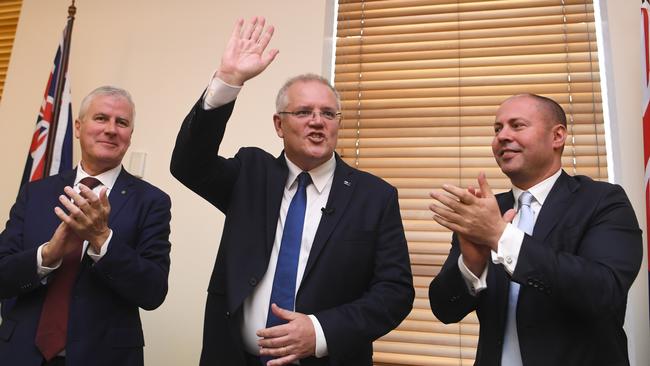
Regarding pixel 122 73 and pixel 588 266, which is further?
pixel 122 73

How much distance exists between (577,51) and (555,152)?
3.94ft

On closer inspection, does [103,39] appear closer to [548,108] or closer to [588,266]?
[548,108]

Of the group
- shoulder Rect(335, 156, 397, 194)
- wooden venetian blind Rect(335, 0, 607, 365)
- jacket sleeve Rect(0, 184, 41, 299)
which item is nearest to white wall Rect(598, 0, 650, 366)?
wooden venetian blind Rect(335, 0, 607, 365)

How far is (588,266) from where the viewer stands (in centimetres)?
126

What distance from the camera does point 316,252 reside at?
148 centimetres

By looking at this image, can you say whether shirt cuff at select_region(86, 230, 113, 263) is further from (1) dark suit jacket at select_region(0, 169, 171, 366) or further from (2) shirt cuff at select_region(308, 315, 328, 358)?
(2) shirt cuff at select_region(308, 315, 328, 358)

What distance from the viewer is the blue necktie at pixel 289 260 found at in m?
1.46

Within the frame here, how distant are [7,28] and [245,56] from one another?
265cm

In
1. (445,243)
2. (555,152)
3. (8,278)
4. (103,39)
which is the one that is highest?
(103,39)

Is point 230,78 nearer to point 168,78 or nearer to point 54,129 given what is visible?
point 168,78

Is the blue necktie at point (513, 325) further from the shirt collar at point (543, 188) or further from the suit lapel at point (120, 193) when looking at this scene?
the suit lapel at point (120, 193)

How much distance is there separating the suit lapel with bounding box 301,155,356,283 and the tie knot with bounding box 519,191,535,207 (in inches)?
19.8

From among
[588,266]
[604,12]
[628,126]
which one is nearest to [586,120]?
[628,126]

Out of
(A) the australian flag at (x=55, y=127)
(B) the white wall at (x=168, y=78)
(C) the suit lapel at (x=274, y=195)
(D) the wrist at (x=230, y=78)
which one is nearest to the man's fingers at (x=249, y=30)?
(D) the wrist at (x=230, y=78)
